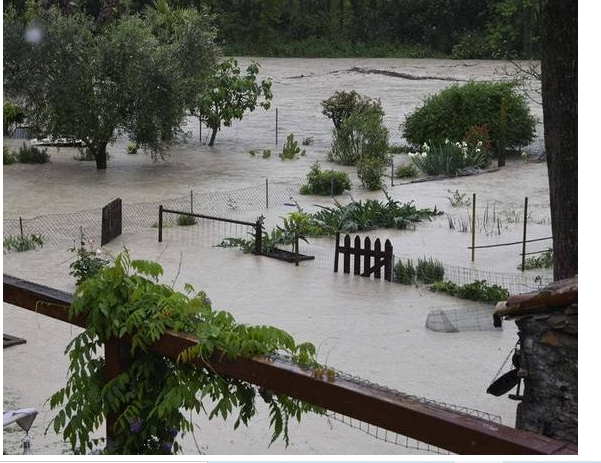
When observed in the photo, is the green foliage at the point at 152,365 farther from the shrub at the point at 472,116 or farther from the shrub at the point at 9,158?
the shrub at the point at 472,116

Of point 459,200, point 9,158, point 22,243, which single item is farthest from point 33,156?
point 459,200

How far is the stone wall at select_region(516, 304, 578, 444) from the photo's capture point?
243 inches

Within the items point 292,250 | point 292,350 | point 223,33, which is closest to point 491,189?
point 292,250

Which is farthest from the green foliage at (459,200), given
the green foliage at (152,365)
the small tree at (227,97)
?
the green foliage at (152,365)

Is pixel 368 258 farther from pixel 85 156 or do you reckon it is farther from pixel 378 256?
pixel 85 156

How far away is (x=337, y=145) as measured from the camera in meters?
26.9

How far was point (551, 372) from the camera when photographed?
251 inches

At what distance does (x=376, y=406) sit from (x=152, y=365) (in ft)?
4.24

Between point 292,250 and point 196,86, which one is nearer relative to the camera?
point 292,250

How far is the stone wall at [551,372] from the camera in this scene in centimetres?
616

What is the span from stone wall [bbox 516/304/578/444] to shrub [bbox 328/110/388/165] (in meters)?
19.1

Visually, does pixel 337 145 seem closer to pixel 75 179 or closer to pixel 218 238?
pixel 75 179

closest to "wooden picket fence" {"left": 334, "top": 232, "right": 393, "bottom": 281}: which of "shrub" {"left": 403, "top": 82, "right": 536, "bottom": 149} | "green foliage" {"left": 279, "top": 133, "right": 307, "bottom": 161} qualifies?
"green foliage" {"left": 279, "top": 133, "right": 307, "bottom": 161}

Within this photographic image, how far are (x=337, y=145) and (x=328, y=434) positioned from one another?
18347 millimetres
